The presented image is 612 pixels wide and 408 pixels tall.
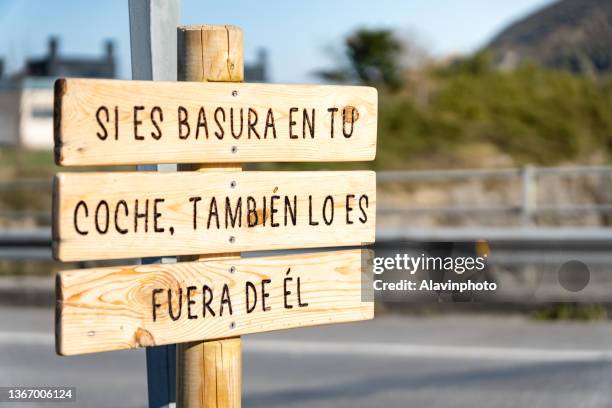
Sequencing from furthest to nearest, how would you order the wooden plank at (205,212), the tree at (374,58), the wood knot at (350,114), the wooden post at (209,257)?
the tree at (374,58), the wood knot at (350,114), the wooden post at (209,257), the wooden plank at (205,212)

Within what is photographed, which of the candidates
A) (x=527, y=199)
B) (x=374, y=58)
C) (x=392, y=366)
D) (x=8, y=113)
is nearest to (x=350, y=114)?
(x=392, y=366)

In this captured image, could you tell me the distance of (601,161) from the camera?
2266cm

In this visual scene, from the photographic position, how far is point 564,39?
201 feet

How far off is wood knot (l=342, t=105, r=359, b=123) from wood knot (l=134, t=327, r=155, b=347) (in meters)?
0.82

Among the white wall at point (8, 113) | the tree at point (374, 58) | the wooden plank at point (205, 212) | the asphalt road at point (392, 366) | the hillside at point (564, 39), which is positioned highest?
the hillside at point (564, 39)

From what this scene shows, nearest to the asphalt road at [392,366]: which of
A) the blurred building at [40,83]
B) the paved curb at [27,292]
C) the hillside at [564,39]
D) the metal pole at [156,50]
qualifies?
the paved curb at [27,292]

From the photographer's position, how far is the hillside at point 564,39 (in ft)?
135

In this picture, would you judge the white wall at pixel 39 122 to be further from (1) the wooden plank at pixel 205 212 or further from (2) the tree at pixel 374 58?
(1) the wooden plank at pixel 205 212

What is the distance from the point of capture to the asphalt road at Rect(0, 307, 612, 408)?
5.94 m

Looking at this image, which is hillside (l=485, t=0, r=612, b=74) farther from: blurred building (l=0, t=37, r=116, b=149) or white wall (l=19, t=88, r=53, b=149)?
white wall (l=19, t=88, r=53, b=149)

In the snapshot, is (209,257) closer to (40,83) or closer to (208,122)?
(208,122)

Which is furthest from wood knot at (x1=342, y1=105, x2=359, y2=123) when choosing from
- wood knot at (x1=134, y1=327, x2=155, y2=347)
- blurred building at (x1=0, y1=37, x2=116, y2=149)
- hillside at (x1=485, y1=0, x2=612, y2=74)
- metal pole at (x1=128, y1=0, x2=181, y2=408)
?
hillside at (x1=485, y1=0, x2=612, y2=74)

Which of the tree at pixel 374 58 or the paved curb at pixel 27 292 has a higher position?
the tree at pixel 374 58

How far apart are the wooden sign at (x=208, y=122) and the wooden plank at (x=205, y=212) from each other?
6 centimetres
